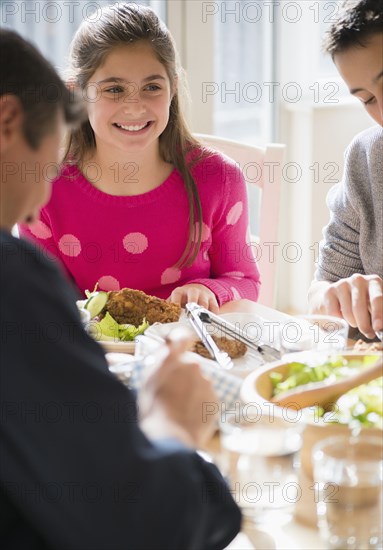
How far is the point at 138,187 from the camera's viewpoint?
199cm

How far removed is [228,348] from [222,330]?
73 millimetres

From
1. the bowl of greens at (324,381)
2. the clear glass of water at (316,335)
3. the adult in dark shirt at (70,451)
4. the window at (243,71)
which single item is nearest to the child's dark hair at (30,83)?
the adult in dark shirt at (70,451)

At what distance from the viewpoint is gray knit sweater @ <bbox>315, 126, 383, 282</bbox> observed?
5.63ft

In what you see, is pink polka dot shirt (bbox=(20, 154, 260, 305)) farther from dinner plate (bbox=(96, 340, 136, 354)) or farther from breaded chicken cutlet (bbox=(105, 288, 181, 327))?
dinner plate (bbox=(96, 340, 136, 354))

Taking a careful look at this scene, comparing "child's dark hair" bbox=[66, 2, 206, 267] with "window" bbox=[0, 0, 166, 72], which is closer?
"child's dark hair" bbox=[66, 2, 206, 267]

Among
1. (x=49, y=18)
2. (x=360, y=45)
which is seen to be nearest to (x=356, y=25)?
(x=360, y=45)

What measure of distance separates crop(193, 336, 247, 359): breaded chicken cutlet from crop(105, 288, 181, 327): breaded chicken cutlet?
194 mm

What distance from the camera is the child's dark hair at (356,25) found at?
1362 mm

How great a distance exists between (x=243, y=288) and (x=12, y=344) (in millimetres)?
1202

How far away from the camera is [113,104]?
6.26 feet

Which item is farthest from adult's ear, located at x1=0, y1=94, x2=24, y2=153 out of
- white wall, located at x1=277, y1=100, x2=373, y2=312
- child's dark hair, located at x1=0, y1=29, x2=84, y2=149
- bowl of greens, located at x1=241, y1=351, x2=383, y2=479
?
white wall, located at x1=277, y1=100, x2=373, y2=312

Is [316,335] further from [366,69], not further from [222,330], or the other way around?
[366,69]

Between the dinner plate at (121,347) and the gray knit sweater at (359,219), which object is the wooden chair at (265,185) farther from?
the dinner plate at (121,347)

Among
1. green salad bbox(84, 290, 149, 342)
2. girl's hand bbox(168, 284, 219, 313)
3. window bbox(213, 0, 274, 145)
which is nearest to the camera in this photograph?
green salad bbox(84, 290, 149, 342)
